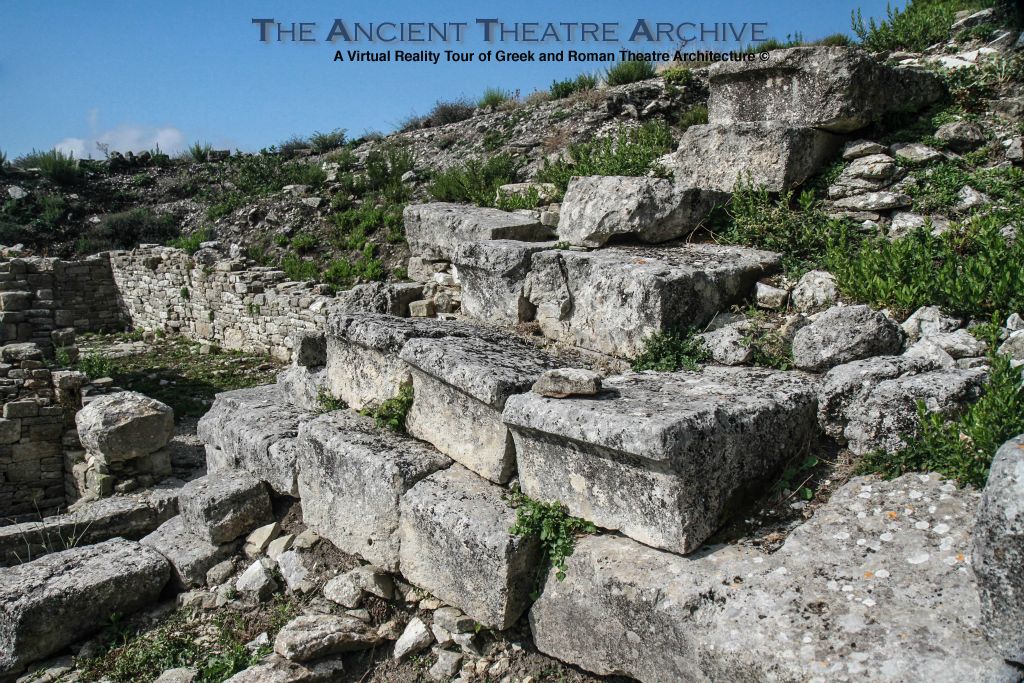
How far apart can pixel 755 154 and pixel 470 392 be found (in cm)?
291

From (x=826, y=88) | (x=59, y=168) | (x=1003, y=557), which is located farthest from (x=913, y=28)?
(x=59, y=168)

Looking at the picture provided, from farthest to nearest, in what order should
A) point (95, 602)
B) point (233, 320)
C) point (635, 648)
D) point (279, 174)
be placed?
point (279, 174) < point (233, 320) < point (95, 602) < point (635, 648)

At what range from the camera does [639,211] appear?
16.7 ft

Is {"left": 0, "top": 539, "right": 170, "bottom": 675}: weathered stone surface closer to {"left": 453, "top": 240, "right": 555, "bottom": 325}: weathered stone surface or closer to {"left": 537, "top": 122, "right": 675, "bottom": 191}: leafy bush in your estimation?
{"left": 453, "top": 240, "right": 555, "bottom": 325}: weathered stone surface

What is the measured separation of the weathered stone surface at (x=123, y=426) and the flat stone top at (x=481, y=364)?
3.49 m

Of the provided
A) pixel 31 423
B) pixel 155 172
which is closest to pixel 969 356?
pixel 31 423

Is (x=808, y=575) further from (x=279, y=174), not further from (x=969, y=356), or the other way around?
(x=279, y=174)

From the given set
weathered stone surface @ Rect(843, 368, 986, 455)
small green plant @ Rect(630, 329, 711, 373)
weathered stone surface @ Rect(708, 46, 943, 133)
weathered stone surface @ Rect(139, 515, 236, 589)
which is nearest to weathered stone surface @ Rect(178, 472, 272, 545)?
weathered stone surface @ Rect(139, 515, 236, 589)

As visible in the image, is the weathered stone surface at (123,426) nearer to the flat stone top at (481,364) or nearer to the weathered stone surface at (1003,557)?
the flat stone top at (481,364)

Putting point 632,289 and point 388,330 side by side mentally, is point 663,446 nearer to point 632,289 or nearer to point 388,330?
point 632,289

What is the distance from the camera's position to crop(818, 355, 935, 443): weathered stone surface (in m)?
3.42

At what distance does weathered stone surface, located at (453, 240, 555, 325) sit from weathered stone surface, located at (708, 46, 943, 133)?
2.04 meters

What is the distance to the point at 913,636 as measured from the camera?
2.43 meters

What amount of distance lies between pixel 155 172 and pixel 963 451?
21330 mm
